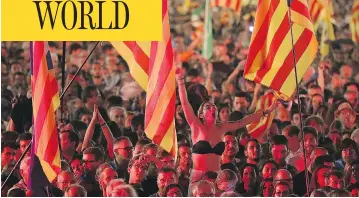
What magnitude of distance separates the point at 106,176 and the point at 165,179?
0.72 meters

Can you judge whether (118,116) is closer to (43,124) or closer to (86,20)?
(86,20)

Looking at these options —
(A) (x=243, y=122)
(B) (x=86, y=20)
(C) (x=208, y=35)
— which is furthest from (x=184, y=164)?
(C) (x=208, y=35)

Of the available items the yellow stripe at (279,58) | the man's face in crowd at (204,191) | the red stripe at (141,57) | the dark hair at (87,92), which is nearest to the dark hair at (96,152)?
the red stripe at (141,57)

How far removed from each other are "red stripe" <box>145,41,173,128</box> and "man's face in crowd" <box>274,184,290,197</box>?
178 centimetres

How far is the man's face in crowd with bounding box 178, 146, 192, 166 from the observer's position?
66.4 feet

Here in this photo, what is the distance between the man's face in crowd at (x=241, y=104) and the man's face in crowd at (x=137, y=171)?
4666 mm

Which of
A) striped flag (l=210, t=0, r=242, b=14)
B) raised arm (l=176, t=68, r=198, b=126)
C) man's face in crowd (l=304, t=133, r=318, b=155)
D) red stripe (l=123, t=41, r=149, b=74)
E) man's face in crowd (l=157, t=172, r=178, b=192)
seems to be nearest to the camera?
man's face in crowd (l=157, t=172, r=178, b=192)

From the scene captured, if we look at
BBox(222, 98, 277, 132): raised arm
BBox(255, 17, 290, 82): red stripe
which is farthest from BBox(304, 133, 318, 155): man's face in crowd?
BBox(255, 17, 290, 82): red stripe

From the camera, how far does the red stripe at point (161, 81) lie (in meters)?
20.0

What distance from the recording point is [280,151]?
20375 millimetres

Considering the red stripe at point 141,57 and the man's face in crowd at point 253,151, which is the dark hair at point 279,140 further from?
the red stripe at point 141,57

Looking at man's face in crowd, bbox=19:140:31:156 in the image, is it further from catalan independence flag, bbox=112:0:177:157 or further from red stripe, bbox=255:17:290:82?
red stripe, bbox=255:17:290:82

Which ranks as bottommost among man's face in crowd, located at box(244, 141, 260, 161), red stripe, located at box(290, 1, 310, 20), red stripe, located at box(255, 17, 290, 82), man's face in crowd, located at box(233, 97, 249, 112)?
man's face in crowd, located at box(244, 141, 260, 161)

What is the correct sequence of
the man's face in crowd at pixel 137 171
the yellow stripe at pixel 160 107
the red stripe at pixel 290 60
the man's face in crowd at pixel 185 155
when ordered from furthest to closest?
the red stripe at pixel 290 60 < the man's face in crowd at pixel 185 155 < the yellow stripe at pixel 160 107 < the man's face in crowd at pixel 137 171
